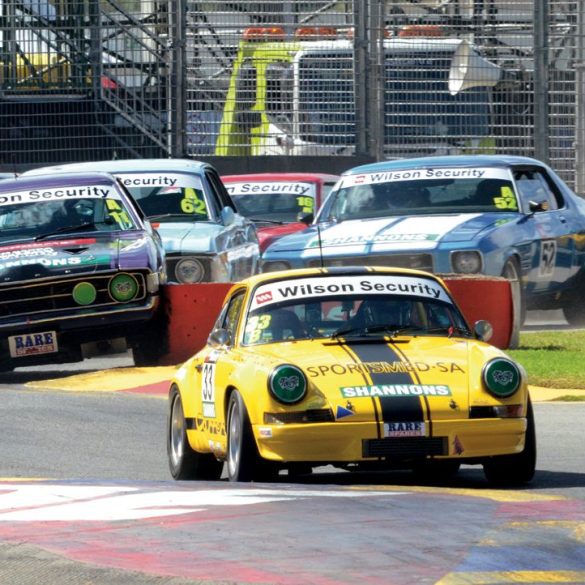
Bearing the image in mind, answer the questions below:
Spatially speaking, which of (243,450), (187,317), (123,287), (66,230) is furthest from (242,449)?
(66,230)

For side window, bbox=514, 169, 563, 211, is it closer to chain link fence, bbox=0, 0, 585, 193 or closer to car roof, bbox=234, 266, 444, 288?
chain link fence, bbox=0, 0, 585, 193

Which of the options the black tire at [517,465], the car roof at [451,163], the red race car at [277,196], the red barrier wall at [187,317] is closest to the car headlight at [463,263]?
the car roof at [451,163]

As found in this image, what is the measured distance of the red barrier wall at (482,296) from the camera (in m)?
15.1

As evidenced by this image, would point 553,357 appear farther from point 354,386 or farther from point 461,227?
point 354,386

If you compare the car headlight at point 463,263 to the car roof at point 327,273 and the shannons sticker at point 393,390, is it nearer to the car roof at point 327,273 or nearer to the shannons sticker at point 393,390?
the car roof at point 327,273

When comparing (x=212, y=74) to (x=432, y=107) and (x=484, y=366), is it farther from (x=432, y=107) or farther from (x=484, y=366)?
(x=484, y=366)

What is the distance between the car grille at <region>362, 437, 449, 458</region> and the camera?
28.3 feet

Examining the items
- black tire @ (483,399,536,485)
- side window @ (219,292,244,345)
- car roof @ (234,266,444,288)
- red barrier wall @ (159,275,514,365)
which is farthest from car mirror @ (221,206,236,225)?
black tire @ (483,399,536,485)

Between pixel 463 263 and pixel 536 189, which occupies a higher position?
pixel 536 189

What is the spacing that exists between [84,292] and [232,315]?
494 centimetres

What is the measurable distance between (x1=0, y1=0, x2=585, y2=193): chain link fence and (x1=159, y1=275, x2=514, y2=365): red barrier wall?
30.9 ft

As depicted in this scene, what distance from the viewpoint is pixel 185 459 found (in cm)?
1002

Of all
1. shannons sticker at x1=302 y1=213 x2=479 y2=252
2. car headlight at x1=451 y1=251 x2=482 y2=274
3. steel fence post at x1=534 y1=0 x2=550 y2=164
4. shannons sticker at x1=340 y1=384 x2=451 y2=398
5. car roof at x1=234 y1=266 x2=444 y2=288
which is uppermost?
steel fence post at x1=534 y1=0 x2=550 y2=164

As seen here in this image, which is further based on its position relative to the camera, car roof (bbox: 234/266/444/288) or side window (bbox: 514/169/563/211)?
side window (bbox: 514/169/563/211)
